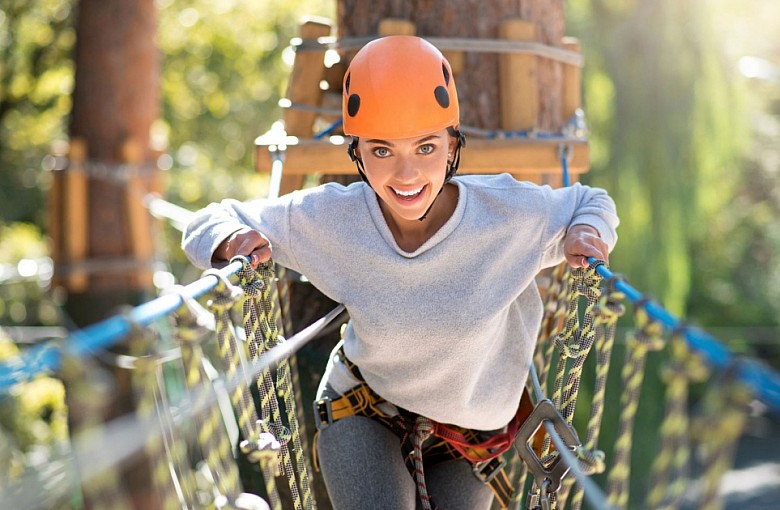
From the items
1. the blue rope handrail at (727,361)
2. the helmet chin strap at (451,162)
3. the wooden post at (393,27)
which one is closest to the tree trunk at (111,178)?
the wooden post at (393,27)

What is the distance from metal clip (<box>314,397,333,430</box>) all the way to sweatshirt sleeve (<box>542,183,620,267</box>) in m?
0.52

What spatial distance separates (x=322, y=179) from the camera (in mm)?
3092

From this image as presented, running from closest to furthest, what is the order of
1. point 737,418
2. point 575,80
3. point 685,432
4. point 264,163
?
point 737,418
point 685,432
point 264,163
point 575,80

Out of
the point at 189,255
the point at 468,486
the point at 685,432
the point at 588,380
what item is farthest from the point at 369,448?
the point at 588,380

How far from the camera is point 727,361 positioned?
3.44ft

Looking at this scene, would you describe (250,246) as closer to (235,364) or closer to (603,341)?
(235,364)

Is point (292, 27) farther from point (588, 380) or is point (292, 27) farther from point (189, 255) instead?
point (189, 255)

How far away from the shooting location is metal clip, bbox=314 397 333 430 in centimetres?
203

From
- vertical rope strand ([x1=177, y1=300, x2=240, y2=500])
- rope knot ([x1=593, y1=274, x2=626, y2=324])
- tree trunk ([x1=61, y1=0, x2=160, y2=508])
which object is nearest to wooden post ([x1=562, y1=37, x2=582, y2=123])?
rope knot ([x1=593, y1=274, x2=626, y2=324])

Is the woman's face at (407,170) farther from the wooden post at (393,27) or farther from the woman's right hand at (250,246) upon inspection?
the wooden post at (393,27)

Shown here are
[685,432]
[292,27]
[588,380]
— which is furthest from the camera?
[292,27]

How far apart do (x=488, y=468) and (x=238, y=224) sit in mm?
722

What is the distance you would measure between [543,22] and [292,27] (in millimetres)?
9635

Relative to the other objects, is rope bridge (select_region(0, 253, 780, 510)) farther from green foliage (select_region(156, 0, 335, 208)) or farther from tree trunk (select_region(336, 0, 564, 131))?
green foliage (select_region(156, 0, 335, 208))
